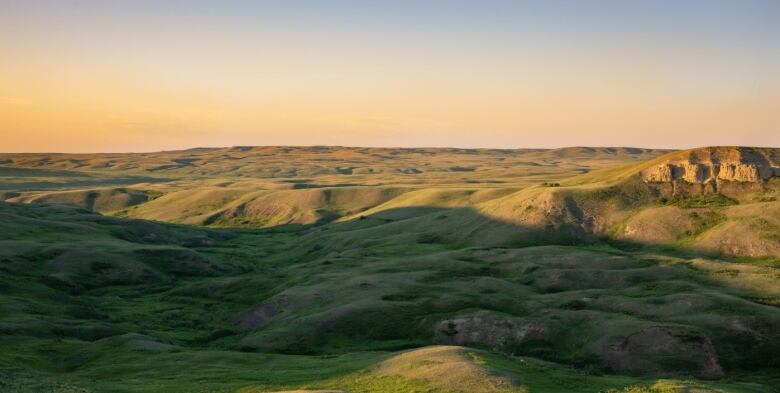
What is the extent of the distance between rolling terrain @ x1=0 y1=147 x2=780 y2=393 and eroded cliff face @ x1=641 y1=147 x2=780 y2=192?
332mm

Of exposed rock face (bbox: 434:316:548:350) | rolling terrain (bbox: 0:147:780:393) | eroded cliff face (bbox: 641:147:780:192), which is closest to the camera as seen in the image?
rolling terrain (bbox: 0:147:780:393)

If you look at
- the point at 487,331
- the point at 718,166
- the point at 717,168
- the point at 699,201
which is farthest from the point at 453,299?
the point at 718,166

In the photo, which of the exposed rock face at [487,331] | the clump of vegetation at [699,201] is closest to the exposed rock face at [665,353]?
the exposed rock face at [487,331]

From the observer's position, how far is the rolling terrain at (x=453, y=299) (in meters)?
57.5

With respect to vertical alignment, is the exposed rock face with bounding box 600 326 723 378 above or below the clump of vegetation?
below

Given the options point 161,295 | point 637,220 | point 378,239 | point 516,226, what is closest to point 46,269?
point 161,295

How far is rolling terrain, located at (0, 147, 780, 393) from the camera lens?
57.5m

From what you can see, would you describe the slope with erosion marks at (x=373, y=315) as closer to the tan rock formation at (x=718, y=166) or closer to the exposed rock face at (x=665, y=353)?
the exposed rock face at (x=665, y=353)

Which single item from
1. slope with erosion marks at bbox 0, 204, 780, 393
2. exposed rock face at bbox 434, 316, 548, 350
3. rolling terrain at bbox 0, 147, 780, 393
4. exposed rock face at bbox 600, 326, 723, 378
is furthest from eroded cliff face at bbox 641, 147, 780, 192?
exposed rock face at bbox 434, 316, 548, 350

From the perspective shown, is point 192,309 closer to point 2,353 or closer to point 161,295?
point 161,295

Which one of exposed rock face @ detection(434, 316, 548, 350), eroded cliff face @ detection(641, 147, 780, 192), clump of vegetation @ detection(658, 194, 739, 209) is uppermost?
eroded cliff face @ detection(641, 147, 780, 192)

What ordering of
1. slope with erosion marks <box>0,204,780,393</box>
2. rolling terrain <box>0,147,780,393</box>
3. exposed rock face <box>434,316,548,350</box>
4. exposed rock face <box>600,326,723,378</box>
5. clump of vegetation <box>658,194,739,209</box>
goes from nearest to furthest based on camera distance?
rolling terrain <box>0,147,780,393</box> → slope with erosion marks <box>0,204,780,393</box> → exposed rock face <box>600,326,723,378</box> → exposed rock face <box>434,316,548,350</box> → clump of vegetation <box>658,194,739,209</box>

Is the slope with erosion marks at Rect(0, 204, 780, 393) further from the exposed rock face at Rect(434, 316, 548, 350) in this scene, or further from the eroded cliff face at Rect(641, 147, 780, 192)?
the eroded cliff face at Rect(641, 147, 780, 192)

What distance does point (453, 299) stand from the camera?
276ft
